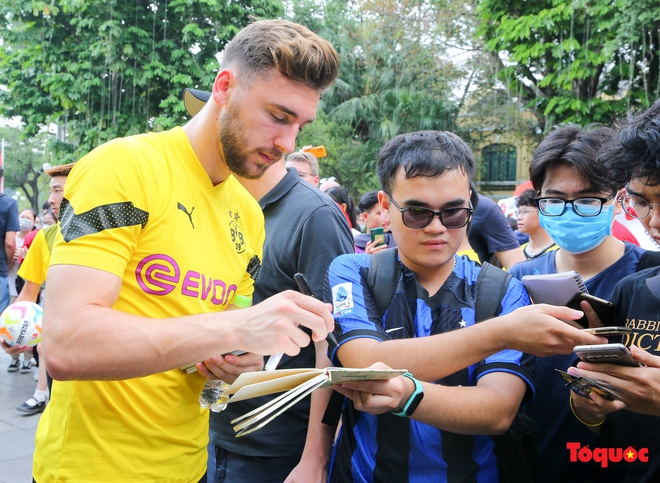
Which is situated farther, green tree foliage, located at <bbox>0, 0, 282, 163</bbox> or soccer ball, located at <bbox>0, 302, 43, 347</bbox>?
green tree foliage, located at <bbox>0, 0, 282, 163</bbox>

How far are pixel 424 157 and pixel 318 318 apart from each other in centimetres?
87

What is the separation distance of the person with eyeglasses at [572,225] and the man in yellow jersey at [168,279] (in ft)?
3.72

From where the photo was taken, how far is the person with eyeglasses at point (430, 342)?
1.85 m

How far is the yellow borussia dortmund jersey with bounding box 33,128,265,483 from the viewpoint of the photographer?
1.77m

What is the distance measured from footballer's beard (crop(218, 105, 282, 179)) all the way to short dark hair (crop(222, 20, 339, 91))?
0.15m

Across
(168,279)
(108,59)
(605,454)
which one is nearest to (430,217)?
(168,279)

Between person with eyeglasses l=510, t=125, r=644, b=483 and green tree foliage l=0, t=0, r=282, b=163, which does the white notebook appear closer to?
person with eyeglasses l=510, t=125, r=644, b=483

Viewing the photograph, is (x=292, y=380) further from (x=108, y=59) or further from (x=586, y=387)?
(x=108, y=59)

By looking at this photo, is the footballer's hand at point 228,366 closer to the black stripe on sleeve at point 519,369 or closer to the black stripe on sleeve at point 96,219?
the black stripe on sleeve at point 96,219

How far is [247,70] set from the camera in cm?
214

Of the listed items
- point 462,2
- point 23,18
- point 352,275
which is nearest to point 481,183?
point 462,2

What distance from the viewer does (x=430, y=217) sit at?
2195 mm

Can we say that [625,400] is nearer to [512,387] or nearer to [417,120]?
[512,387]

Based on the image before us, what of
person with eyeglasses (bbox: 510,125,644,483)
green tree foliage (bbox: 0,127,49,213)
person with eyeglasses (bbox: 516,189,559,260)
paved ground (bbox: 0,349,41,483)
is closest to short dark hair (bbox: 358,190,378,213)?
person with eyeglasses (bbox: 516,189,559,260)
